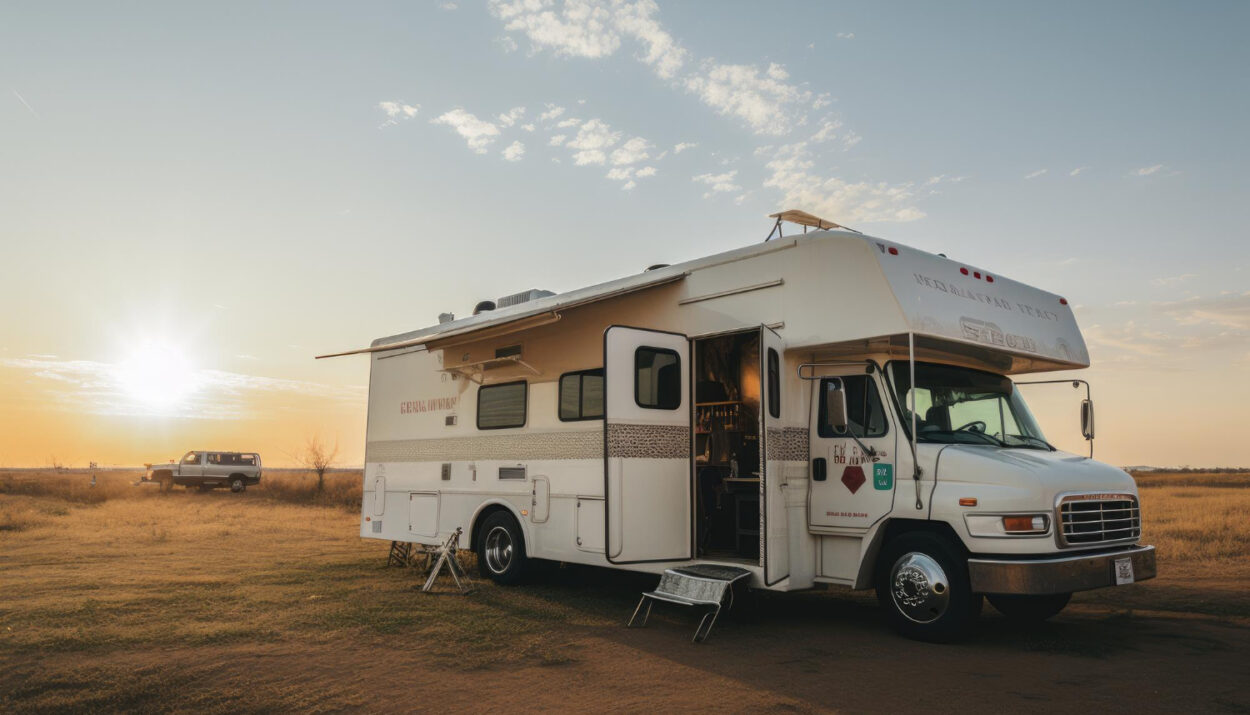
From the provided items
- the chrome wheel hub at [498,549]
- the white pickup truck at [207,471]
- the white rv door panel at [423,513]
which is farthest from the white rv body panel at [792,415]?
the white pickup truck at [207,471]

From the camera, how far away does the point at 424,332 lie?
39.9 feet

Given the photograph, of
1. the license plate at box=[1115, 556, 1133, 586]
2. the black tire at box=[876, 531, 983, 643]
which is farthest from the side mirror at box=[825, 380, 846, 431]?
the license plate at box=[1115, 556, 1133, 586]

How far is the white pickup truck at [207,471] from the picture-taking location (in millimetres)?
36250

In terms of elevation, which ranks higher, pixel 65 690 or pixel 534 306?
pixel 534 306

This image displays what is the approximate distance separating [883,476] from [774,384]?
4.07 feet

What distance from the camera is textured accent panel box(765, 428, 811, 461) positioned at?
7.78m

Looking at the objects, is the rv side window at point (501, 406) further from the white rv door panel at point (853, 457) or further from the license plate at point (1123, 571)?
the license plate at point (1123, 571)

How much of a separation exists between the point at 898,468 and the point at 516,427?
463 centimetres

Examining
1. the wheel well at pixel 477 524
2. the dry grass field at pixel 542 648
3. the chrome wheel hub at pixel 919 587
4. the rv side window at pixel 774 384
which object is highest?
the rv side window at pixel 774 384

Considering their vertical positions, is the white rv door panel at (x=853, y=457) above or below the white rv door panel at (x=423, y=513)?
above

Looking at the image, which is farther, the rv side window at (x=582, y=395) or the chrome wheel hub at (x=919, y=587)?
the rv side window at (x=582, y=395)

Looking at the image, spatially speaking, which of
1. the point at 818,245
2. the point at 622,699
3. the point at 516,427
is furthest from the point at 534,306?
the point at 622,699

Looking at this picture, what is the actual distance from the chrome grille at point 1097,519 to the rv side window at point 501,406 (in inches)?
227

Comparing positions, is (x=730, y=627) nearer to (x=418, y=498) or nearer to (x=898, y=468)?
(x=898, y=468)
